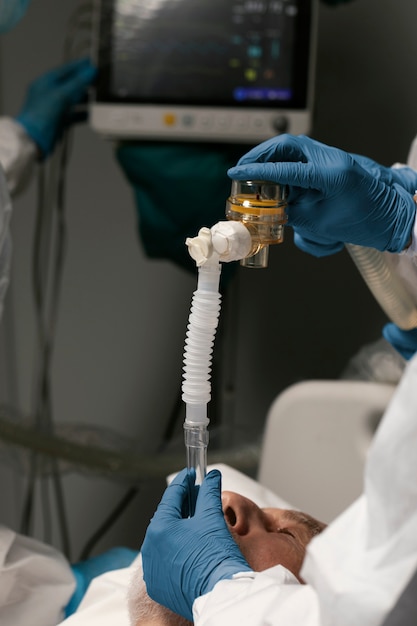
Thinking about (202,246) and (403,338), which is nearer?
(202,246)

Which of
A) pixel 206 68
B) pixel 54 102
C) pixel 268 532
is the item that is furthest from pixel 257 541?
pixel 54 102

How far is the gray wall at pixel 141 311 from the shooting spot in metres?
2.30

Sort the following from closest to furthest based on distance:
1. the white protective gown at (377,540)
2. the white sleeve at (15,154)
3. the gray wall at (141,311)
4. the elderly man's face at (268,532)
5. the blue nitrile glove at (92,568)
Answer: the white protective gown at (377,540) → the elderly man's face at (268,532) → the blue nitrile glove at (92,568) → the white sleeve at (15,154) → the gray wall at (141,311)

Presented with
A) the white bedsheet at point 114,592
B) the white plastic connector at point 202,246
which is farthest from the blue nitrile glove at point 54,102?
the white plastic connector at point 202,246

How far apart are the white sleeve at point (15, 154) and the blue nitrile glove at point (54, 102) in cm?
4

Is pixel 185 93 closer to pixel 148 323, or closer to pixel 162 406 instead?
pixel 148 323

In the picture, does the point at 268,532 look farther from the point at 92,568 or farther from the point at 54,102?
the point at 54,102

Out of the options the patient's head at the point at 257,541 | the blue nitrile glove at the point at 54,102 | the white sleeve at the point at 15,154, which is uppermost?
the blue nitrile glove at the point at 54,102

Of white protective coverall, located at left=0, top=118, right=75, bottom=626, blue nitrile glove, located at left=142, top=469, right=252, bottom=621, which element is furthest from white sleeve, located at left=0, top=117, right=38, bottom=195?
blue nitrile glove, located at left=142, top=469, right=252, bottom=621

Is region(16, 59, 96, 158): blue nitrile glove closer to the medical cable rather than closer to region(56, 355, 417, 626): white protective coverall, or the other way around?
the medical cable

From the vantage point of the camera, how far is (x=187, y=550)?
96 cm

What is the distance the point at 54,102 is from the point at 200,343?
4.40 feet

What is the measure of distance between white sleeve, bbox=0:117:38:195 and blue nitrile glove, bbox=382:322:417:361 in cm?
97

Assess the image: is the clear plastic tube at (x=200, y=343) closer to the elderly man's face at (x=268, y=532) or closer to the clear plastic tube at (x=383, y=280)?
the elderly man's face at (x=268, y=532)
